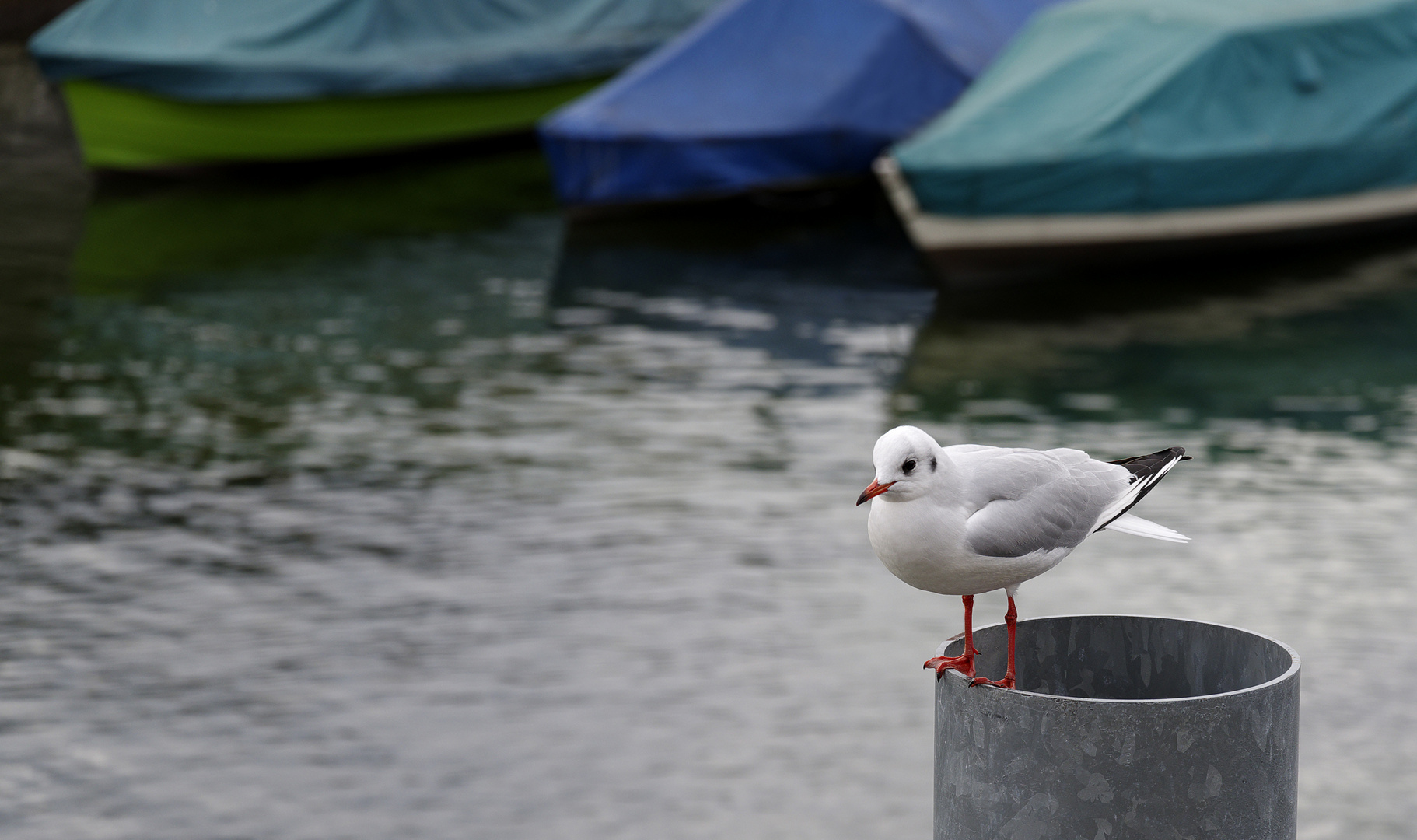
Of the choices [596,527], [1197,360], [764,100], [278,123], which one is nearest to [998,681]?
[596,527]

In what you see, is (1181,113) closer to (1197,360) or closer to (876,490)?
(1197,360)

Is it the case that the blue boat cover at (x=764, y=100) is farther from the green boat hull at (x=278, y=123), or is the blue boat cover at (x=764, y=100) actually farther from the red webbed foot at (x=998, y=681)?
the red webbed foot at (x=998, y=681)

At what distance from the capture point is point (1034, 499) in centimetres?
398

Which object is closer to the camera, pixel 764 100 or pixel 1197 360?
pixel 1197 360

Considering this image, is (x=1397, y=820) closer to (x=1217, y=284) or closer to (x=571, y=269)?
(x=1217, y=284)

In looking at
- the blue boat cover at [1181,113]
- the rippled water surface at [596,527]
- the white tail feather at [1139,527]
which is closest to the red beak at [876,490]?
the white tail feather at [1139,527]

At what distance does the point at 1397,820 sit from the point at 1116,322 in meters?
7.44

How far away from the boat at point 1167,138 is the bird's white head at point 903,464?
36.0 feet

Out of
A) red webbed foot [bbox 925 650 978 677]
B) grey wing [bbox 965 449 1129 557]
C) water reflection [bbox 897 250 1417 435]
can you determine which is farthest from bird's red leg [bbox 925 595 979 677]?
water reflection [bbox 897 250 1417 435]

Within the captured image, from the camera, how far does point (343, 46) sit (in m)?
20.4

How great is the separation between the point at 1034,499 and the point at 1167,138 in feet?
36.8

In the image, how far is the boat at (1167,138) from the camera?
14461mm

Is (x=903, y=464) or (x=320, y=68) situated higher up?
(x=320, y=68)

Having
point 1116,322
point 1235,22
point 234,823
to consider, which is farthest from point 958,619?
point 1235,22
